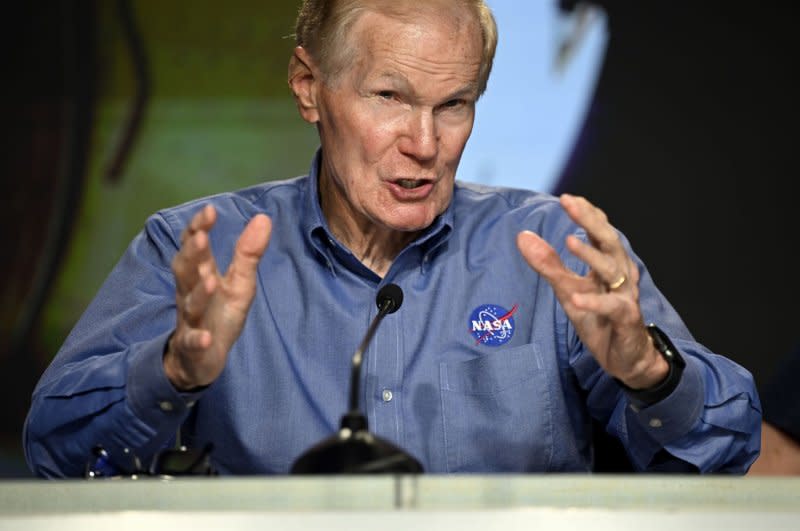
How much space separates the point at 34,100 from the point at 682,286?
194 centimetres

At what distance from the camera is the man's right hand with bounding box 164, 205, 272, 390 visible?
136 centimetres

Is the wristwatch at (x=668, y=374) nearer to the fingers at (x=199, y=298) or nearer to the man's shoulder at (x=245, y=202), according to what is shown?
the fingers at (x=199, y=298)

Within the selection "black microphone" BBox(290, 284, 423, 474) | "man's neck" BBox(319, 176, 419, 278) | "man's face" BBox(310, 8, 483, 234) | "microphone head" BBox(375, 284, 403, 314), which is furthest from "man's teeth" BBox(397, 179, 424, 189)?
"black microphone" BBox(290, 284, 423, 474)

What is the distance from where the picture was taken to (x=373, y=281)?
1.89m

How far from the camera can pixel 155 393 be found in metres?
1.51

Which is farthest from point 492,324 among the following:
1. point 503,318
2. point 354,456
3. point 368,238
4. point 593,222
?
point 354,456

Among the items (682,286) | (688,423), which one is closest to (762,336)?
(682,286)

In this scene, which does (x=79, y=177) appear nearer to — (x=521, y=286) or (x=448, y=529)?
(x=521, y=286)

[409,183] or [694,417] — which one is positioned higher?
[409,183]

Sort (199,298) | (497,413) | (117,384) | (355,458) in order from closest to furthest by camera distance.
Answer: (355,458)
(199,298)
(117,384)
(497,413)

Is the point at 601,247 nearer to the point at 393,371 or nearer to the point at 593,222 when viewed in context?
the point at 593,222

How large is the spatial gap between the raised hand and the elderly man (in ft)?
0.54

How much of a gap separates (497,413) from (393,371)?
0.60 ft

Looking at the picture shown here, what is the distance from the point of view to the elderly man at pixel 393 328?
5.40 feet
